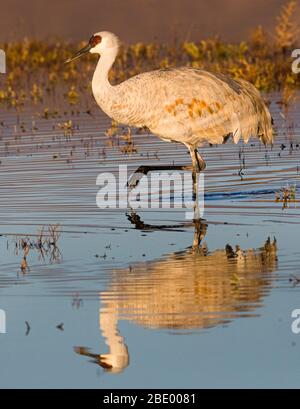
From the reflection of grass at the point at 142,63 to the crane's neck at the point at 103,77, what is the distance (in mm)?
5591

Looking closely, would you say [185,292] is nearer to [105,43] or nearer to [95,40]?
[105,43]

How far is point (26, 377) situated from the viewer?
602 cm

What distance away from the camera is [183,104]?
A: 11.2 m

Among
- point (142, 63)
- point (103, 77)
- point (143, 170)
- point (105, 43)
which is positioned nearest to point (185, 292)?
point (143, 170)

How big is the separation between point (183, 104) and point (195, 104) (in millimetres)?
121

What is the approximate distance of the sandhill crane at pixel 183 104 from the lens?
11133 mm

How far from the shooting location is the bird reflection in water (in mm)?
6742

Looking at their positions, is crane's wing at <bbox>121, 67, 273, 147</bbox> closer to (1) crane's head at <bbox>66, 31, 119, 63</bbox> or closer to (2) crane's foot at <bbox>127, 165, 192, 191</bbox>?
(2) crane's foot at <bbox>127, 165, 192, 191</bbox>

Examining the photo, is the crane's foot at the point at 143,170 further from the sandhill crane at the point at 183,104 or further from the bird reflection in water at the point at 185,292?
the bird reflection in water at the point at 185,292

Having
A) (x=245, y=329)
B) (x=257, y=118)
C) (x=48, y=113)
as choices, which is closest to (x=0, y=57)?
(x=48, y=113)

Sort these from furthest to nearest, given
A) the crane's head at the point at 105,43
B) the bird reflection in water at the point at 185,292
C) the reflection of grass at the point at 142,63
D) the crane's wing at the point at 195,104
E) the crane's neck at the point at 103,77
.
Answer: the reflection of grass at the point at 142,63
the crane's head at the point at 105,43
the crane's neck at the point at 103,77
the crane's wing at the point at 195,104
the bird reflection in water at the point at 185,292

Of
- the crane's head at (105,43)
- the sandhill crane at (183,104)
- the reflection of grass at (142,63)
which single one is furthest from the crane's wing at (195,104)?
the reflection of grass at (142,63)
